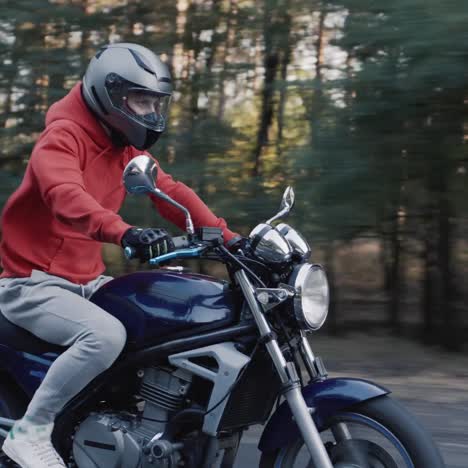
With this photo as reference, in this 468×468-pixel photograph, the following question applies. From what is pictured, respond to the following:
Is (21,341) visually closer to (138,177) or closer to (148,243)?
(148,243)

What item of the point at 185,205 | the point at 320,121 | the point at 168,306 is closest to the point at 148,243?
the point at 168,306

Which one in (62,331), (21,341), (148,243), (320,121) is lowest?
(320,121)

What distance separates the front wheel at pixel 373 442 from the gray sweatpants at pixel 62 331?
73 centimetres

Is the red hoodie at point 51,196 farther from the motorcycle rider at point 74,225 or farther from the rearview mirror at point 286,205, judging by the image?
the rearview mirror at point 286,205

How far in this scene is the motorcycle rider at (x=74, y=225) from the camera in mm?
3484

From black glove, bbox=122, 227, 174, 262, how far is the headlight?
0.47 metres

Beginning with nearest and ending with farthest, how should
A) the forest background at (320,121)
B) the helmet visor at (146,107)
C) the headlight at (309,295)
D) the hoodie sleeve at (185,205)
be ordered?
the headlight at (309,295) < the helmet visor at (146,107) < the hoodie sleeve at (185,205) < the forest background at (320,121)

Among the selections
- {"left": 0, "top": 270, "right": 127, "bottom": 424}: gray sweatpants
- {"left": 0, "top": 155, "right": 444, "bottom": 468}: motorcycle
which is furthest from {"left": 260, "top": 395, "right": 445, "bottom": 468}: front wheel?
{"left": 0, "top": 270, "right": 127, "bottom": 424}: gray sweatpants

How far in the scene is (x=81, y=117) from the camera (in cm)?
380

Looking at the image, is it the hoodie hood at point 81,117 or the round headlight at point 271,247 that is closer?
the round headlight at point 271,247

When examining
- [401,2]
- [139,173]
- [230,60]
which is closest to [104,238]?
[139,173]

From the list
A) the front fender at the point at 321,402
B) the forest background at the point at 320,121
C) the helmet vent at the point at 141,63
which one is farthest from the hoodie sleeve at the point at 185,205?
the forest background at the point at 320,121

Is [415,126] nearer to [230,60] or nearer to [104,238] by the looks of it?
[230,60]

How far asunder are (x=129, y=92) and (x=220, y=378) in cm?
118
